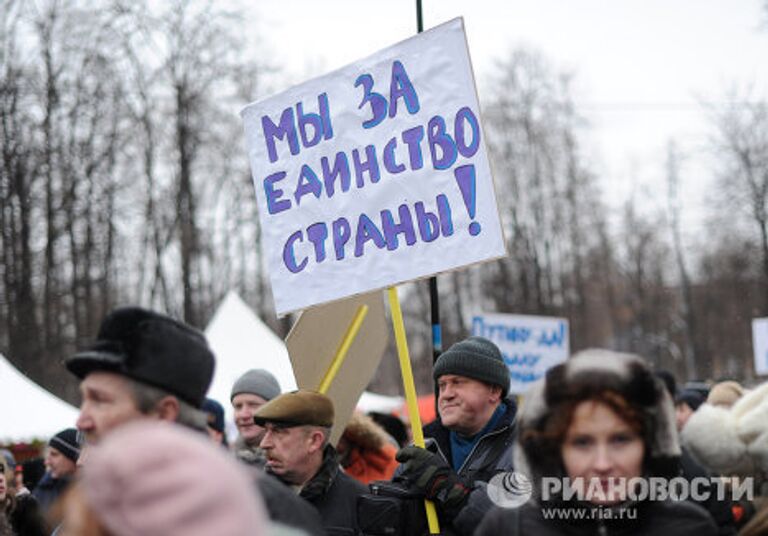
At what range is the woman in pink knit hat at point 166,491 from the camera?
174cm

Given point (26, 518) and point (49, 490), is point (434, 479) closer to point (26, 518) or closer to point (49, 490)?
point (26, 518)

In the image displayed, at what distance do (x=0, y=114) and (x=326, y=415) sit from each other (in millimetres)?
19845

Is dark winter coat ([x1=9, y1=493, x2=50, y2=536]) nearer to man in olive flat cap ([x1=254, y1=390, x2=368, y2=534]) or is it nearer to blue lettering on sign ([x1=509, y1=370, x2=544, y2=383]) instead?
man in olive flat cap ([x1=254, y1=390, x2=368, y2=534])

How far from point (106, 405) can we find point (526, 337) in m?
11.1

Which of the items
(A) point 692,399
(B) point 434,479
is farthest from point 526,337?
(B) point 434,479

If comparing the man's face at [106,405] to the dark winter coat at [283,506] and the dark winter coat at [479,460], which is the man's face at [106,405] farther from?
the dark winter coat at [479,460]

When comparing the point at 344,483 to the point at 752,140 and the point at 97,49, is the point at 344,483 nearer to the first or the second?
the point at 97,49

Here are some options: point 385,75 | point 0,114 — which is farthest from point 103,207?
point 385,75

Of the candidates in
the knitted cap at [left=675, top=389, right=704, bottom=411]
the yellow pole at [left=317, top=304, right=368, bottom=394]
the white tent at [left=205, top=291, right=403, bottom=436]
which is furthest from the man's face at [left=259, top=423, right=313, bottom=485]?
the white tent at [left=205, top=291, right=403, bottom=436]

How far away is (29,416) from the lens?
39.3 feet

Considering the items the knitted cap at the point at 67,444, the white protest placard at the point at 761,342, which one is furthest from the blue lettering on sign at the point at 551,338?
the knitted cap at the point at 67,444

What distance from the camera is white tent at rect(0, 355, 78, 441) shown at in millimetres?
11766

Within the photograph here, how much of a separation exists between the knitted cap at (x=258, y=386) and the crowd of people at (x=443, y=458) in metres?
1.40

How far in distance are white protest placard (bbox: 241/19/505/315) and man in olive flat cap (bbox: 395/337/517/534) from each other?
0.41 m
